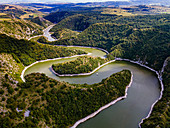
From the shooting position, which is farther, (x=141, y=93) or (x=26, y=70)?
(x=26, y=70)

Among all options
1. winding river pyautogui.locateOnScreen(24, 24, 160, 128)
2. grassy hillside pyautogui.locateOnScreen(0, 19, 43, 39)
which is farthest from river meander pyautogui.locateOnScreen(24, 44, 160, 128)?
grassy hillside pyautogui.locateOnScreen(0, 19, 43, 39)

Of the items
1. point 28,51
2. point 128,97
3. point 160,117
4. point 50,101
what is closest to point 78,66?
point 128,97

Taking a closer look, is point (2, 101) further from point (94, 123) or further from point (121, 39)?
point (121, 39)

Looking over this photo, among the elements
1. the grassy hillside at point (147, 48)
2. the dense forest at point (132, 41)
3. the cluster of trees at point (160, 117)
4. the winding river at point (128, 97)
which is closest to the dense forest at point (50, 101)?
the winding river at point (128, 97)

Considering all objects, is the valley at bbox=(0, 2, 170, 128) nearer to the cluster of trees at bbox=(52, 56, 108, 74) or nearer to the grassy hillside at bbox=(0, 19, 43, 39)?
the cluster of trees at bbox=(52, 56, 108, 74)

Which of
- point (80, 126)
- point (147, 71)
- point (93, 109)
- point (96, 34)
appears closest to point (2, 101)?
point (80, 126)

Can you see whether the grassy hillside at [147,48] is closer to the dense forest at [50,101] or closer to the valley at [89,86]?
the valley at [89,86]

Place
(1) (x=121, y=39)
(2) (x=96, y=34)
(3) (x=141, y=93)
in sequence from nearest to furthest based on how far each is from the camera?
1. (3) (x=141, y=93)
2. (1) (x=121, y=39)
3. (2) (x=96, y=34)
